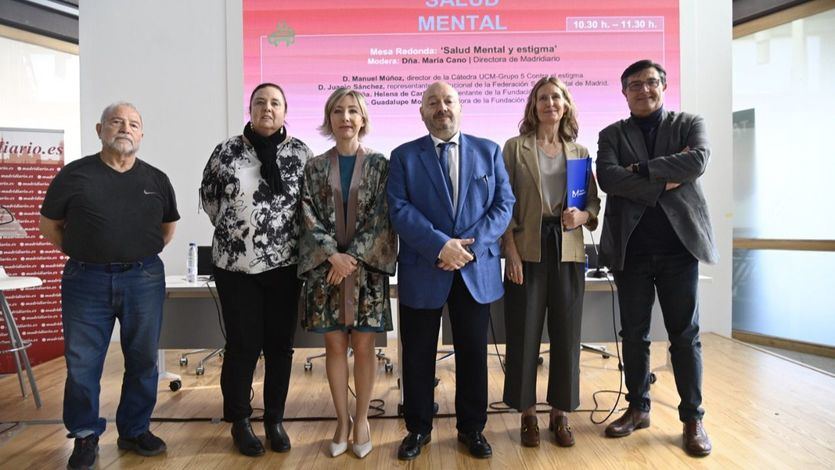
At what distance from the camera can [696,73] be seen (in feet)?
15.7

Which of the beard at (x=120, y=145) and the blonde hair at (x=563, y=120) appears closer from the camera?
the beard at (x=120, y=145)

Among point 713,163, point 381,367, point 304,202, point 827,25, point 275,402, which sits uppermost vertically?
point 827,25

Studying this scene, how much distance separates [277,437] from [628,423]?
5.44ft

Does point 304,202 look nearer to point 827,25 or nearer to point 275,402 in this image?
point 275,402

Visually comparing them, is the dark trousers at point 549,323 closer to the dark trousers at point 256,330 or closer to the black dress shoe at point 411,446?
the black dress shoe at point 411,446

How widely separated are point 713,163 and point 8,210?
590cm

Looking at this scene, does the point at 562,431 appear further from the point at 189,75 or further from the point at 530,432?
the point at 189,75

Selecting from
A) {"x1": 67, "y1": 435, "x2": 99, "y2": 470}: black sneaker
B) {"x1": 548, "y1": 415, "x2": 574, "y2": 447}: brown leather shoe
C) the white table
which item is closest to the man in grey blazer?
{"x1": 548, "y1": 415, "x2": 574, "y2": 447}: brown leather shoe

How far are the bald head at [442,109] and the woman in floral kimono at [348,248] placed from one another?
278 mm

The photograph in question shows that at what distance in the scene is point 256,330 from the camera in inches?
89.1

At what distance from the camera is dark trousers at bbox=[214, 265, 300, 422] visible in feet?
7.32

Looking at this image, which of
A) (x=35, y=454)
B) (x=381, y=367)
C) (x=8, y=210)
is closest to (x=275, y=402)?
(x=35, y=454)

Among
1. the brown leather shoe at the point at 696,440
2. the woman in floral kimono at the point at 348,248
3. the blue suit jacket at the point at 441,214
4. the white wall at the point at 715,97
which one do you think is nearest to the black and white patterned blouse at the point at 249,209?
the woman in floral kimono at the point at 348,248

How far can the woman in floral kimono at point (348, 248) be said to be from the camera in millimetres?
Result: 2203
